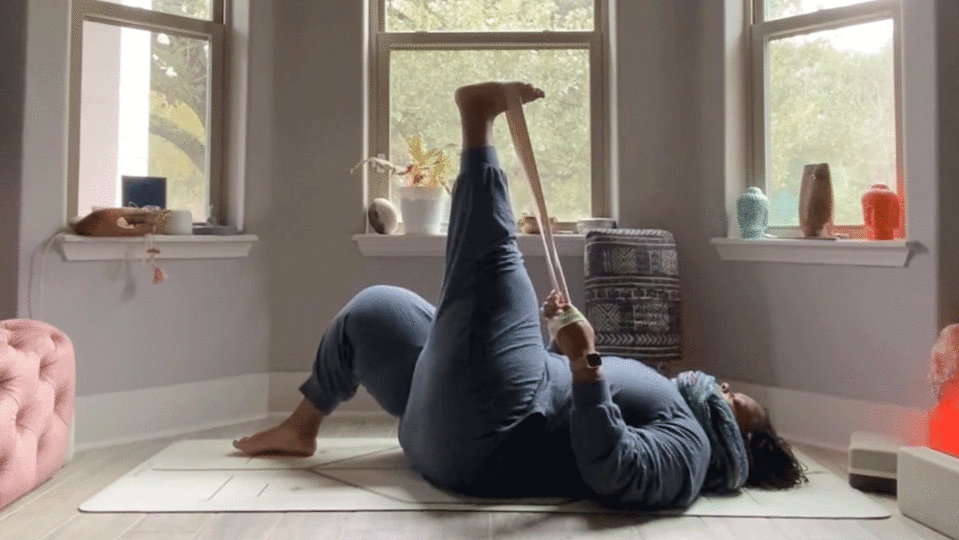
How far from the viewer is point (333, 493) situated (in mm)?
2156

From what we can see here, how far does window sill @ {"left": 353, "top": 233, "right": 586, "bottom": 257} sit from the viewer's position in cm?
347

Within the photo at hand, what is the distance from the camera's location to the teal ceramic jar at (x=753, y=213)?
3.25 m

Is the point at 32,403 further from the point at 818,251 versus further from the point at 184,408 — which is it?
the point at 818,251

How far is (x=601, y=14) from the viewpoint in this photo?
3656mm

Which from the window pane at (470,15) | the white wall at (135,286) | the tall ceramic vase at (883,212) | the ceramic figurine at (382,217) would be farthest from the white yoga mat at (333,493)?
the window pane at (470,15)

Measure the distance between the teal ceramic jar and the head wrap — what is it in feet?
4.37

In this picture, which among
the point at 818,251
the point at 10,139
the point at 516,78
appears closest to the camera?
the point at 10,139

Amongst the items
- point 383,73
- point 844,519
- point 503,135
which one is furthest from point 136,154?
point 844,519

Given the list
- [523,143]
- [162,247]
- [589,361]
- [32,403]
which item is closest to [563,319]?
[589,361]

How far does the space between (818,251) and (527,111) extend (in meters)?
1.46

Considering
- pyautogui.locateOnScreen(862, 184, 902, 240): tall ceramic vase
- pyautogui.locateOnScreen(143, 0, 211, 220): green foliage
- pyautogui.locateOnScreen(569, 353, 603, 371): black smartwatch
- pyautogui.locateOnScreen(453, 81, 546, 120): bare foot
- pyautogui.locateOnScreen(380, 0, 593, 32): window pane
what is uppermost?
pyautogui.locateOnScreen(380, 0, 593, 32): window pane

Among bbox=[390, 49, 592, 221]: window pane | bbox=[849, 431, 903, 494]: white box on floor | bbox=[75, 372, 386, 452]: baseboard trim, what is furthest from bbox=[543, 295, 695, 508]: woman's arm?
bbox=[390, 49, 592, 221]: window pane

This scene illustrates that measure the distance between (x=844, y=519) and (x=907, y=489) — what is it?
201mm

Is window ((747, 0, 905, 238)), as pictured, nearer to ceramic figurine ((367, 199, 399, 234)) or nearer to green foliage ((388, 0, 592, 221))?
green foliage ((388, 0, 592, 221))
